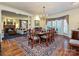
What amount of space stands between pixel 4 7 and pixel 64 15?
6.70ft

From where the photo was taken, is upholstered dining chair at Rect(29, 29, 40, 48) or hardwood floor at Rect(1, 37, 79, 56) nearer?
hardwood floor at Rect(1, 37, 79, 56)

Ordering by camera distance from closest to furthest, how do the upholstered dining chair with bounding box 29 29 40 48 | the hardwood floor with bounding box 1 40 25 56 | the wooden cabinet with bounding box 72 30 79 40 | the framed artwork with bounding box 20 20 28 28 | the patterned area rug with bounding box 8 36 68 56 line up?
the hardwood floor with bounding box 1 40 25 56
the framed artwork with bounding box 20 20 28 28
the wooden cabinet with bounding box 72 30 79 40
the patterned area rug with bounding box 8 36 68 56
the upholstered dining chair with bounding box 29 29 40 48

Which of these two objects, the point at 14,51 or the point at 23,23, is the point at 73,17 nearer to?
the point at 23,23

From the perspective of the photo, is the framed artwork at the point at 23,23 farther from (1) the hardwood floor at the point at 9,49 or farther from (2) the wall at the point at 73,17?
(2) the wall at the point at 73,17

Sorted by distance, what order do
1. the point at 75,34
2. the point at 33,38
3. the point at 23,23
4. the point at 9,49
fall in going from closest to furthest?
the point at 23,23 < the point at 9,49 < the point at 75,34 < the point at 33,38

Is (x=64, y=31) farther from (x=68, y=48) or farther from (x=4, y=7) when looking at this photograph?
(x=4, y=7)

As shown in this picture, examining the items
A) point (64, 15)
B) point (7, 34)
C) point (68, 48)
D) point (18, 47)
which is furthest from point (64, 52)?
point (7, 34)

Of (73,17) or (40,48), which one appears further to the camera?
(40,48)

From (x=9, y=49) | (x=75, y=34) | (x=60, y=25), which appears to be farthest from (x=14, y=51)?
(x=75, y=34)

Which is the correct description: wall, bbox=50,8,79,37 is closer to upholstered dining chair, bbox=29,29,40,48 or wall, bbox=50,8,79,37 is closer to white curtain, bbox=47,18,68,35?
white curtain, bbox=47,18,68,35

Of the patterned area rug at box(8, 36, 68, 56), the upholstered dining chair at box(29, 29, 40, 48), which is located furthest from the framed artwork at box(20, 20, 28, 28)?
the upholstered dining chair at box(29, 29, 40, 48)

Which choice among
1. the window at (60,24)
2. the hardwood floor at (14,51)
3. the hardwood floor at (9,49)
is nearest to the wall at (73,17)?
the window at (60,24)

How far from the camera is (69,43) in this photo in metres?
3.59

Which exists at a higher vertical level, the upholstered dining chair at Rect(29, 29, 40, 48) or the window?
the window
